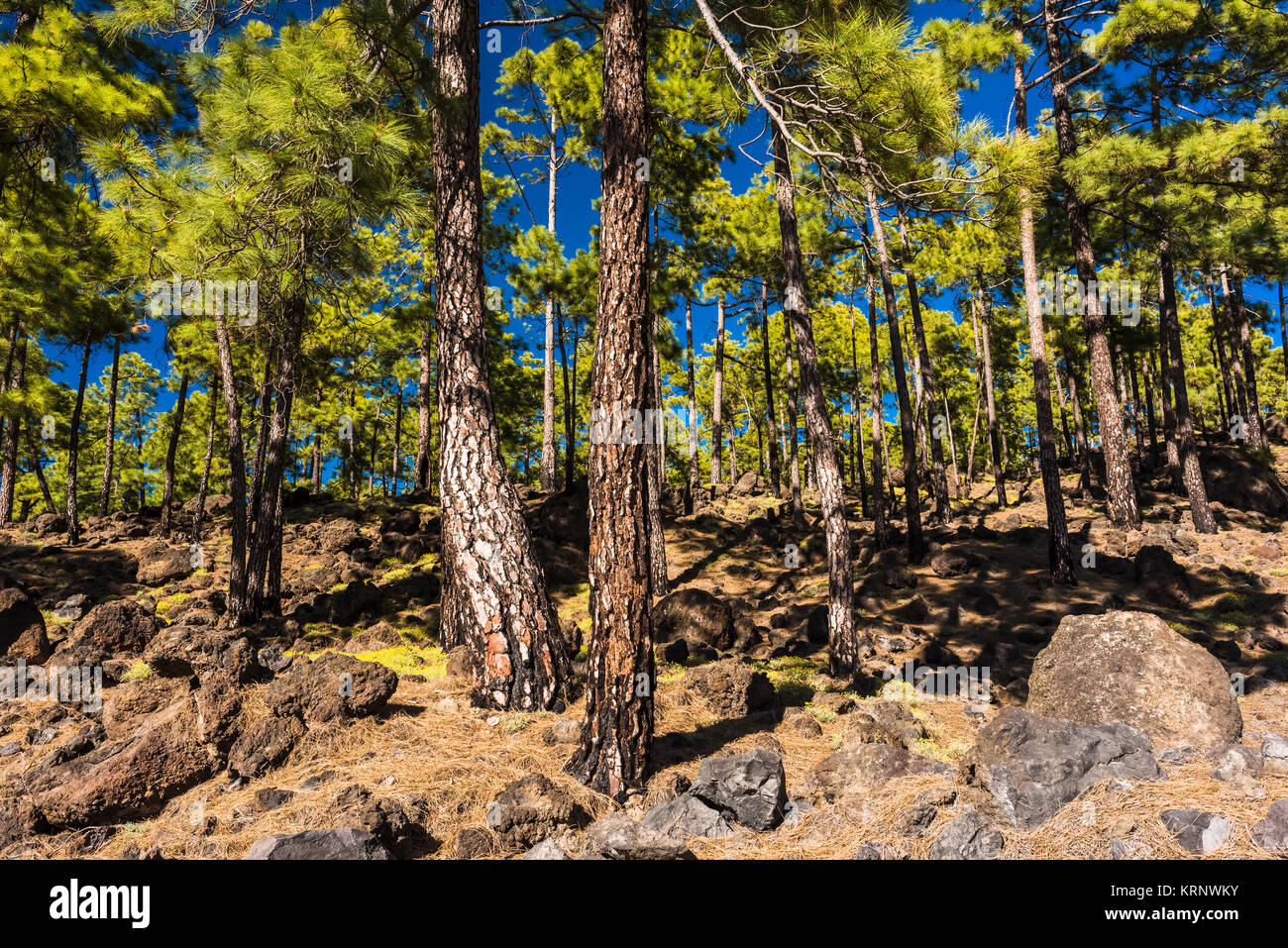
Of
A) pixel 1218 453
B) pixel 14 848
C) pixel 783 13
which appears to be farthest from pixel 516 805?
pixel 1218 453

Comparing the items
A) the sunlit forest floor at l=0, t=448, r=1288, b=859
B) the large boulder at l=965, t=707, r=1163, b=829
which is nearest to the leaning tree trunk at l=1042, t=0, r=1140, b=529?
the sunlit forest floor at l=0, t=448, r=1288, b=859

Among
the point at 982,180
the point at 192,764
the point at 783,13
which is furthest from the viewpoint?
the point at 783,13

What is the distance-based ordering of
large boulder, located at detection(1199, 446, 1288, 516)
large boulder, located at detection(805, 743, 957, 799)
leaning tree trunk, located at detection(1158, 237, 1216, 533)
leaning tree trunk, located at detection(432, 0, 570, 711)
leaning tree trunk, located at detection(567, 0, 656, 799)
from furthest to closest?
large boulder, located at detection(1199, 446, 1288, 516) → leaning tree trunk, located at detection(1158, 237, 1216, 533) → leaning tree trunk, located at detection(432, 0, 570, 711) → large boulder, located at detection(805, 743, 957, 799) → leaning tree trunk, located at detection(567, 0, 656, 799)

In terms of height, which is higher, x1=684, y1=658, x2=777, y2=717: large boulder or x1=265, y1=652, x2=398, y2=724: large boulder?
x1=265, y1=652, x2=398, y2=724: large boulder

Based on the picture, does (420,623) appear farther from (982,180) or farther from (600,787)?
(982,180)

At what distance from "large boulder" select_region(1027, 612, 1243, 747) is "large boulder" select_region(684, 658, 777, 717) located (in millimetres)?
2411

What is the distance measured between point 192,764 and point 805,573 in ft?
35.3

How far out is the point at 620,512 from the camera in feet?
13.5

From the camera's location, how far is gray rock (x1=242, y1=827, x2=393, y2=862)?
115 inches

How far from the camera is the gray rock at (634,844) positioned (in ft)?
10.3

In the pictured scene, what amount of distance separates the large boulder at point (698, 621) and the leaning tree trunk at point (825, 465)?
142 cm

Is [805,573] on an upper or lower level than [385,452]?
lower

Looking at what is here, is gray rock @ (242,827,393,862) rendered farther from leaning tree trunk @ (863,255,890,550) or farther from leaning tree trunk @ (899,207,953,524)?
leaning tree trunk @ (899,207,953,524)

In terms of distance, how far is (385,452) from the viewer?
3497 centimetres
